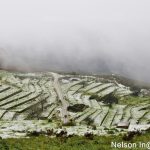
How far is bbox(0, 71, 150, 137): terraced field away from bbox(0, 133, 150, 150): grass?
549 cm

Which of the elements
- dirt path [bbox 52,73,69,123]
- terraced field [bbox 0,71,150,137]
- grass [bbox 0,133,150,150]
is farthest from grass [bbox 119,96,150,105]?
grass [bbox 0,133,150,150]

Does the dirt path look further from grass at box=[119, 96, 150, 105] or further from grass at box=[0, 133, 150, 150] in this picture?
grass at box=[0, 133, 150, 150]

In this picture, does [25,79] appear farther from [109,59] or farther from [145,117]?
[145,117]

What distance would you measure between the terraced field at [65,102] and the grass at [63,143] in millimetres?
5491

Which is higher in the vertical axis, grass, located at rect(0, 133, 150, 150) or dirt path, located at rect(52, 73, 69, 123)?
grass, located at rect(0, 133, 150, 150)

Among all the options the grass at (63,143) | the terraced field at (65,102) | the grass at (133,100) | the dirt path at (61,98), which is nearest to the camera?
the grass at (63,143)

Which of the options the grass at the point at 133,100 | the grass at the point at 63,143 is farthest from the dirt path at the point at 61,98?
the grass at the point at 63,143

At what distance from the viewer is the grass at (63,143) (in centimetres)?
2641

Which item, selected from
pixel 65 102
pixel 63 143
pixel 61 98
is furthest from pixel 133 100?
pixel 63 143

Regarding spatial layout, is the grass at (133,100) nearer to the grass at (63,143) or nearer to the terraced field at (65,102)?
the terraced field at (65,102)

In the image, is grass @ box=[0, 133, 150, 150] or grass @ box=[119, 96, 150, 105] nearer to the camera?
grass @ box=[0, 133, 150, 150]

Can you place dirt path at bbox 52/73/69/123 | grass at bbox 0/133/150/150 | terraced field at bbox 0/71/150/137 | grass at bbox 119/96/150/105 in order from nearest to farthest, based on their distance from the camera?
grass at bbox 0/133/150/150 → terraced field at bbox 0/71/150/137 → dirt path at bbox 52/73/69/123 → grass at bbox 119/96/150/105

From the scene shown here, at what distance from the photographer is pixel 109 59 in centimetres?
14862

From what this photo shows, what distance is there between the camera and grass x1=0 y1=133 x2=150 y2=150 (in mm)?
26409
